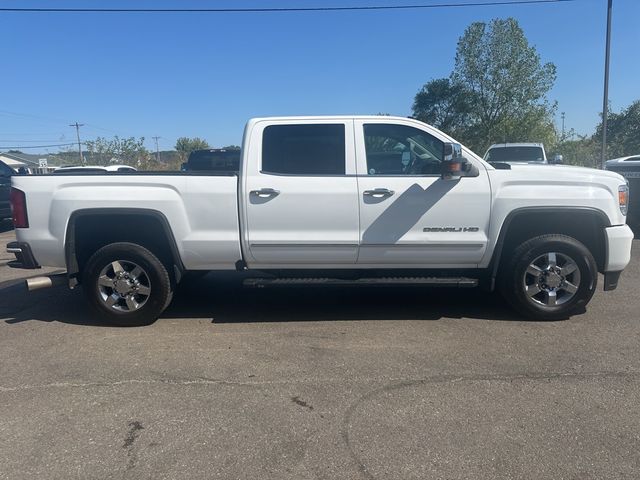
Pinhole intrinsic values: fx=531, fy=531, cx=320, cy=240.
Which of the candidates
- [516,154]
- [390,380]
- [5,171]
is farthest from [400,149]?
[5,171]

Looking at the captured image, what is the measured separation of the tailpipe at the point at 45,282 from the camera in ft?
18.0

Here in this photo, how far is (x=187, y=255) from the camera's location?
5434 millimetres

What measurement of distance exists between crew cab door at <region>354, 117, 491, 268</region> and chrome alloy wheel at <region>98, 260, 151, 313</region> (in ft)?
7.51

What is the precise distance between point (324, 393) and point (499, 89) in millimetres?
32986

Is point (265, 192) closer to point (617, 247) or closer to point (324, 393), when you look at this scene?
point (324, 393)

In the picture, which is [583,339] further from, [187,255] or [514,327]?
[187,255]

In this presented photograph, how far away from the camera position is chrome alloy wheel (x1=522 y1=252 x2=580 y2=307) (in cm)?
537

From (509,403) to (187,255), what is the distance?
333cm

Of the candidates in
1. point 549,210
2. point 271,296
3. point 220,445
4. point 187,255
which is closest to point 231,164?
point 271,296

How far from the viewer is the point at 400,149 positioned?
5.51 meters

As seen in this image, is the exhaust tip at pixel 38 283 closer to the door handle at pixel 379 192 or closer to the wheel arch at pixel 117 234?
the wheel arch at pixel 117 234

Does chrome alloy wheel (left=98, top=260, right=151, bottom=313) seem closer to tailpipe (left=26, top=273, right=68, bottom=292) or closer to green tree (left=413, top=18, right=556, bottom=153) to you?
tailpipe (left=26, top=273, right=68, bottom=292)

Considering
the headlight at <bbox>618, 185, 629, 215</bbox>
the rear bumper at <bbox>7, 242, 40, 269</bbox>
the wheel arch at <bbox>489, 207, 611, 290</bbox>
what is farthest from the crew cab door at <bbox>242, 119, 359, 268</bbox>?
the headlight at <bbox>618, 185, 629, 215</bbox>

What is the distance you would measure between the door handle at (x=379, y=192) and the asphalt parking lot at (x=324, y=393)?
52.0 inches
